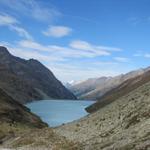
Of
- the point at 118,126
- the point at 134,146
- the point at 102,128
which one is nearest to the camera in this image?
the point at 134,146

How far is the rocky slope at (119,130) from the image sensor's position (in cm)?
3375

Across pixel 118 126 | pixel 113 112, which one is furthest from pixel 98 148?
pixel 113 112

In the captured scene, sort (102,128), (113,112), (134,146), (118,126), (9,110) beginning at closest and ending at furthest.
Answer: (134,146) → (118,126) → (102,128) → (113,112) → (9,110)

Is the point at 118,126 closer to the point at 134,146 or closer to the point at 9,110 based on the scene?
the point at 134,146

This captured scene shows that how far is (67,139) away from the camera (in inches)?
1845

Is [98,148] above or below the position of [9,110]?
below

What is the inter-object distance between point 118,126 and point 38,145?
31.1 feet

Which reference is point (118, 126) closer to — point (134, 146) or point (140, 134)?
point (140, 134)

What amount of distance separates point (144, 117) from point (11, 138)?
2384 centimetres

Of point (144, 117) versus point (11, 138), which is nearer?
point (144, 117)

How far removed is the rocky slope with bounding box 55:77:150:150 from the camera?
111 feet

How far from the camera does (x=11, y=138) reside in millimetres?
57938

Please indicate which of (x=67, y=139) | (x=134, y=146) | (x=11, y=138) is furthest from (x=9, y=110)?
(x=134, y=146)

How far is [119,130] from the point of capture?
4247 centimetres
